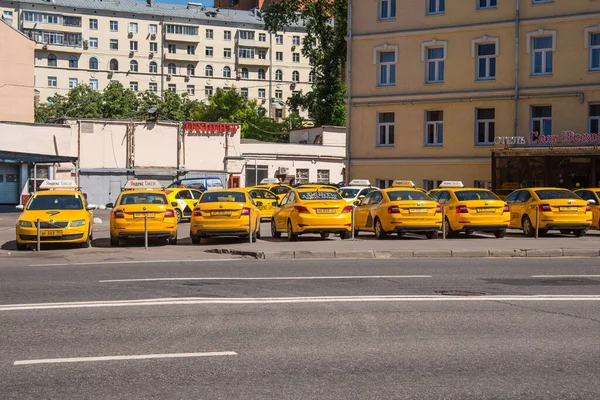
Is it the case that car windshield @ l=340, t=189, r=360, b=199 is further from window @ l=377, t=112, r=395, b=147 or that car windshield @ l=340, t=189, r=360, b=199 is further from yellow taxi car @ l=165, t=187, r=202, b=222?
window @ l=377, t=112, r=395, b=147

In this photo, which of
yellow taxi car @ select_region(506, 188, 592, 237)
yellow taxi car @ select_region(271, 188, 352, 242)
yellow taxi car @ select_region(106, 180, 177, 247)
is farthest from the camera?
yellow taxi car @ select_region(506, 188, 592, 237)

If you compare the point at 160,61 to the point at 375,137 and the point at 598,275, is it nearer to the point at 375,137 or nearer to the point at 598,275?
the point at 375,137

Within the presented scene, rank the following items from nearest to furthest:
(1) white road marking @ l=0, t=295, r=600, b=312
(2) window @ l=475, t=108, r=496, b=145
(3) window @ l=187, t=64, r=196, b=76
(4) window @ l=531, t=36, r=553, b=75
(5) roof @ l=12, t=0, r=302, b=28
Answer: (1) white road marking @ l=0, t=295, r=600, b=312 → (4) window @ l=531, t=36, r=553, b=75 → (2) window @ l=475, t=108, r=496, b=145 → (5) roof @ l=12, t=0, r=302, b=28 → (3) window @ l=187, t=64, r=196, b=76

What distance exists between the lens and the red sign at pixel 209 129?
204 feet

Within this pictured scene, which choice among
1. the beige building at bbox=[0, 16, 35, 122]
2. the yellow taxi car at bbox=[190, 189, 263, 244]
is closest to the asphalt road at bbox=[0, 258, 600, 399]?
the yellow taxi car at bbox=[190, 189, 263, 244]

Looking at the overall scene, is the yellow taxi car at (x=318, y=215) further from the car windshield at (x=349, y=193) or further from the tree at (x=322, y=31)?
the tree at (x=322, y=31)

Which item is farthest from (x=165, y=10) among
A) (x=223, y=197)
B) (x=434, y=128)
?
(x=223, y=197)

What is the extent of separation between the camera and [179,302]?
11.6 metres

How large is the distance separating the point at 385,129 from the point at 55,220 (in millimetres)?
26335

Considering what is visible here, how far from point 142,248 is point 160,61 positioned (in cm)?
9177

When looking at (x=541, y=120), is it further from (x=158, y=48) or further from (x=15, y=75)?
(x=158, y=48)

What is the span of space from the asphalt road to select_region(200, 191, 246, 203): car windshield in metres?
9.16

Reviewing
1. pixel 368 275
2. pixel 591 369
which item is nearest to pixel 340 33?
pixel 368 275

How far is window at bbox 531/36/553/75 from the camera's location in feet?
134
